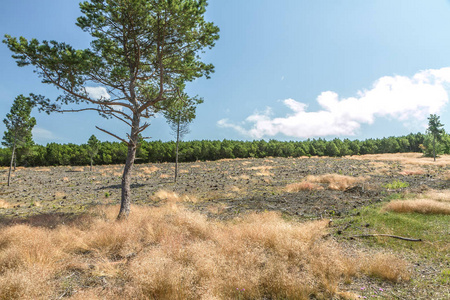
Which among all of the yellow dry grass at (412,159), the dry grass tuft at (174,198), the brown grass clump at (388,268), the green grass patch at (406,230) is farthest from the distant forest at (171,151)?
the brown grass clump at (388,268)

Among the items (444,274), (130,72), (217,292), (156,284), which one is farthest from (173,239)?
(130,72)

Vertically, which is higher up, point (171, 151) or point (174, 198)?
point (171, 151)

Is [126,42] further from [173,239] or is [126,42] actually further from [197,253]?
[197,253]

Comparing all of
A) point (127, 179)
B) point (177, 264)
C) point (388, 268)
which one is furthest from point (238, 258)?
point (127, 179)

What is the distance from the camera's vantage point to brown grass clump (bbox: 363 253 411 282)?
14.1ft

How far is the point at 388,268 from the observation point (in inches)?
174

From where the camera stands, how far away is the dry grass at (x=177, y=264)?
3.94 meters

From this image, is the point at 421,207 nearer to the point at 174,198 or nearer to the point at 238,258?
the point at 238,258

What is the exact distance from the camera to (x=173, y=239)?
20.7 ft

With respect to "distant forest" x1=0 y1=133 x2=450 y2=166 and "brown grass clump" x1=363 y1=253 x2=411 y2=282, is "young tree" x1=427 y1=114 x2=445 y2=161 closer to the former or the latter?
"distant forest" x1=0 y1=133 x2=450 y2=166

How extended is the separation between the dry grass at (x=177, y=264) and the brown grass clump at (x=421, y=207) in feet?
11.9

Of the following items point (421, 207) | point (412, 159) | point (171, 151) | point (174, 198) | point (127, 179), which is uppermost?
point (171, 151)

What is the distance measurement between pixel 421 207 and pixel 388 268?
560 cm

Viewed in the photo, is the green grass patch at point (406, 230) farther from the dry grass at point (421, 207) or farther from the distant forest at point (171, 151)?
the distant forest at point (171, 151)
